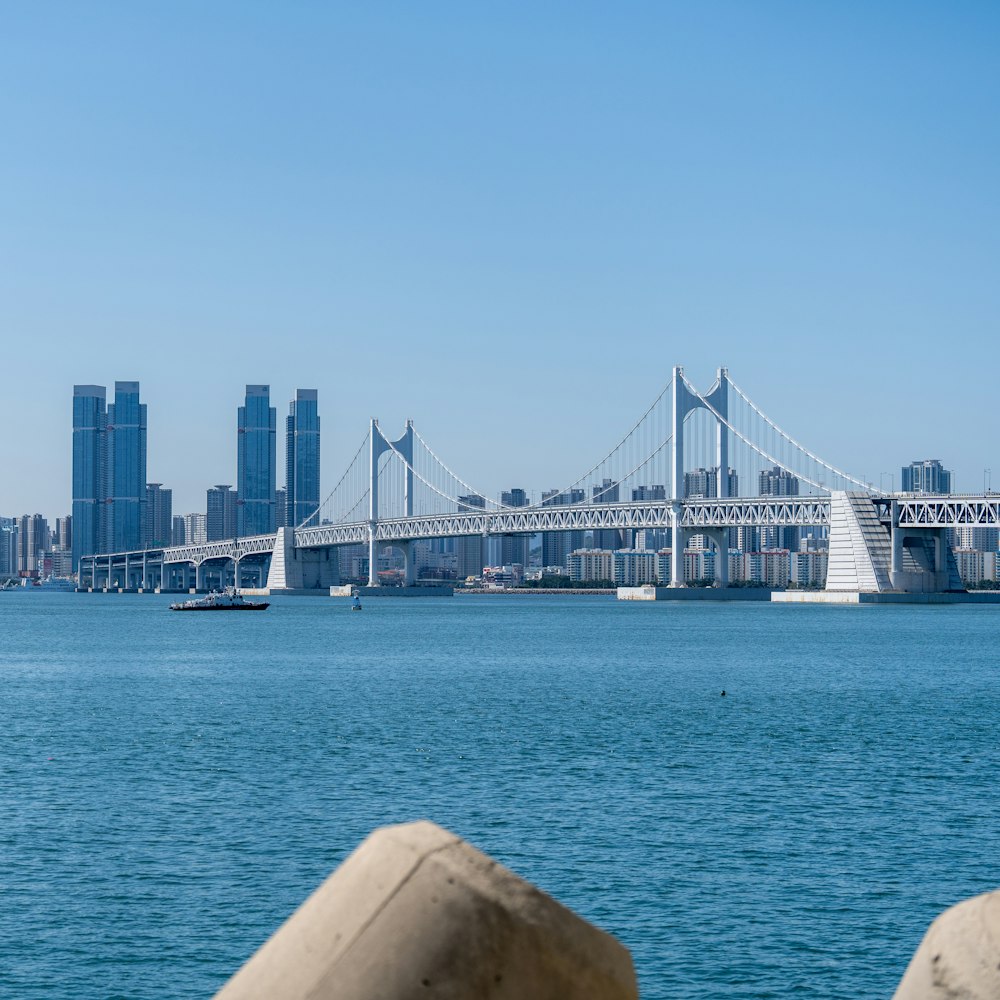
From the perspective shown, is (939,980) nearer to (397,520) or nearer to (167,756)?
(167,756)

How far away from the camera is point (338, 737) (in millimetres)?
21781

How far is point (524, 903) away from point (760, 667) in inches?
1462

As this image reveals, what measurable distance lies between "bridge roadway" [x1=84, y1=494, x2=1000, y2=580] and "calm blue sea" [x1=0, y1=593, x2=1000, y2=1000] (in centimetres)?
4843

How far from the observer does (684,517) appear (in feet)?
308

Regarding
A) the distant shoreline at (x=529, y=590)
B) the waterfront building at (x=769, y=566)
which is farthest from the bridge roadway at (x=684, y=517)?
the waterfront building at (x=769, y=566)

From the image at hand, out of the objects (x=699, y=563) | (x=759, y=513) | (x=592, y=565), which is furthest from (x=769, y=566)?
(x=759, y=513)

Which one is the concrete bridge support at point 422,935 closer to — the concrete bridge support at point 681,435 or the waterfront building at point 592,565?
the concrete bridge support at point 681,435

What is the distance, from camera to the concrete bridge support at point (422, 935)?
235 centimetres

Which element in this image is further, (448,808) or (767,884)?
(448,808)

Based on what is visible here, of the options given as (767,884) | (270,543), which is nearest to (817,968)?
(767,884)

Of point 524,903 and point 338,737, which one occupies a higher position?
point 524,903

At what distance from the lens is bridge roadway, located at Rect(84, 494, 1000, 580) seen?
8350 centimetres

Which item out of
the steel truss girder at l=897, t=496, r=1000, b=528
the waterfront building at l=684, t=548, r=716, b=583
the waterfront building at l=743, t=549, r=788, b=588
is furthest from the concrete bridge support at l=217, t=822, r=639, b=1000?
the waterfront building at l=743, t=549, r=788, b=588

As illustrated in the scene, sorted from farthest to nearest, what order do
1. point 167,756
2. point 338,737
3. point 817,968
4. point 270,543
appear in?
point 270,543 < point 338,737 < point 167,756 < point 817,968
